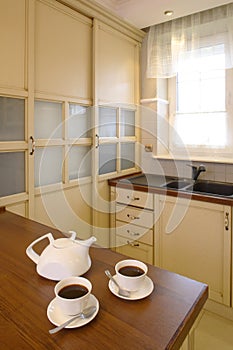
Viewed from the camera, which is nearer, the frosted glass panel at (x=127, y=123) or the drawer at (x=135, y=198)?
the drawer at (x=135, y=198)

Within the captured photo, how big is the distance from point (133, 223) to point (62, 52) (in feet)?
4.64

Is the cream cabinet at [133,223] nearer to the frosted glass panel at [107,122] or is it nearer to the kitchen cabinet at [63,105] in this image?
the kitchen cabinet at [63,105]

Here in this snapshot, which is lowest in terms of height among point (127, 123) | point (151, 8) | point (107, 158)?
point (107, 158)

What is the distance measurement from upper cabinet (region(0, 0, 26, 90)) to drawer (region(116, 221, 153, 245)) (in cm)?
134


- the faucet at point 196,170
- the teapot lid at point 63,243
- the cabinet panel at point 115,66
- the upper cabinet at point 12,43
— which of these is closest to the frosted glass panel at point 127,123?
the cabinet panel at point 115,66

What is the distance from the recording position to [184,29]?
2.35 m

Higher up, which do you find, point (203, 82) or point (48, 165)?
point (203, 82)

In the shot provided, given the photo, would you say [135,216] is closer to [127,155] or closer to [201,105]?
[127,155]

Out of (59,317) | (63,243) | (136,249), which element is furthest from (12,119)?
(136,249)

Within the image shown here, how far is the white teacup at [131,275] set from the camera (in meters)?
0.76

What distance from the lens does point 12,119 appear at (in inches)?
63.8

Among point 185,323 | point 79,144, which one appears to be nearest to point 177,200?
point 79,144

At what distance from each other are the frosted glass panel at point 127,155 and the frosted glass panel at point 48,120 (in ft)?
2.56

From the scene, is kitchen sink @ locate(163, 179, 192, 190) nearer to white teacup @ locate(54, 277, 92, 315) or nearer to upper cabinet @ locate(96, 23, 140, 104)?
upper cabinet @ locate(96, 23, 140, 104)
